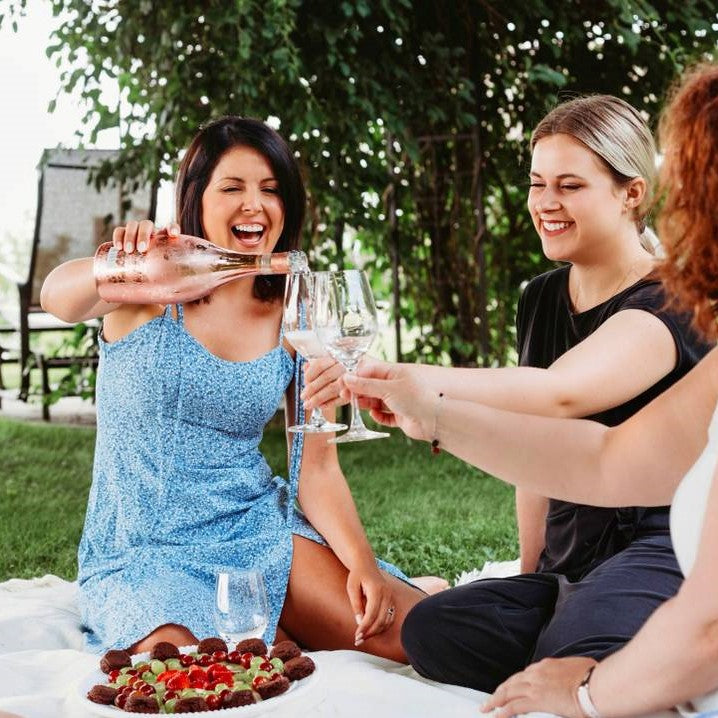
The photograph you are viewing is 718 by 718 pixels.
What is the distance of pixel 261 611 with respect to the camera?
1.92 m

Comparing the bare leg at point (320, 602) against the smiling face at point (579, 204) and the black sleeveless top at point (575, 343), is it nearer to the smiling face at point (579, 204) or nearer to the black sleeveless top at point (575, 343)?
the black sleeveless top at point (575, 343)

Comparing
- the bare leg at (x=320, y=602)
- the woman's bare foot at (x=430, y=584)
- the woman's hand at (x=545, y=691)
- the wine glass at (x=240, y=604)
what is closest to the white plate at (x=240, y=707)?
the wine glass at (x=240, y=604)

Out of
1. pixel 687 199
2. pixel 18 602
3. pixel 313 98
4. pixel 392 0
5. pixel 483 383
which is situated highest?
pixel 392 0

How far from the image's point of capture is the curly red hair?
4.86ft

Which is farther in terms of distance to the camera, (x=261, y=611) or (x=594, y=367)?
(x=594, y=367)

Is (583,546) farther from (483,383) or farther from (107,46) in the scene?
(107,46)

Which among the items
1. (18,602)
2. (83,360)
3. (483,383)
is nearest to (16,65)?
(83,360)

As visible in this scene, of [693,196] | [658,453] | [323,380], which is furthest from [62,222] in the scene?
[693,196]

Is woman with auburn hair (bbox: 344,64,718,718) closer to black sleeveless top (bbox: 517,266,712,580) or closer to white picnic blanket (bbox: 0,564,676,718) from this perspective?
white picnic blanket (bbox: 0,564,676,718)

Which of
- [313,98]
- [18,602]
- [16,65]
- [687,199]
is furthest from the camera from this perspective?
[16,65]

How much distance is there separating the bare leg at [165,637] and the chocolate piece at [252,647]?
56 cm

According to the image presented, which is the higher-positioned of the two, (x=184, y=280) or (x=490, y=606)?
(x=184, y=280)

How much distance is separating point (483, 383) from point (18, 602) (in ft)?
4.95

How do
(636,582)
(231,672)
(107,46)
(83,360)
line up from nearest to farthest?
(231,672) → (636,582) → (107,46) → (83,360)
